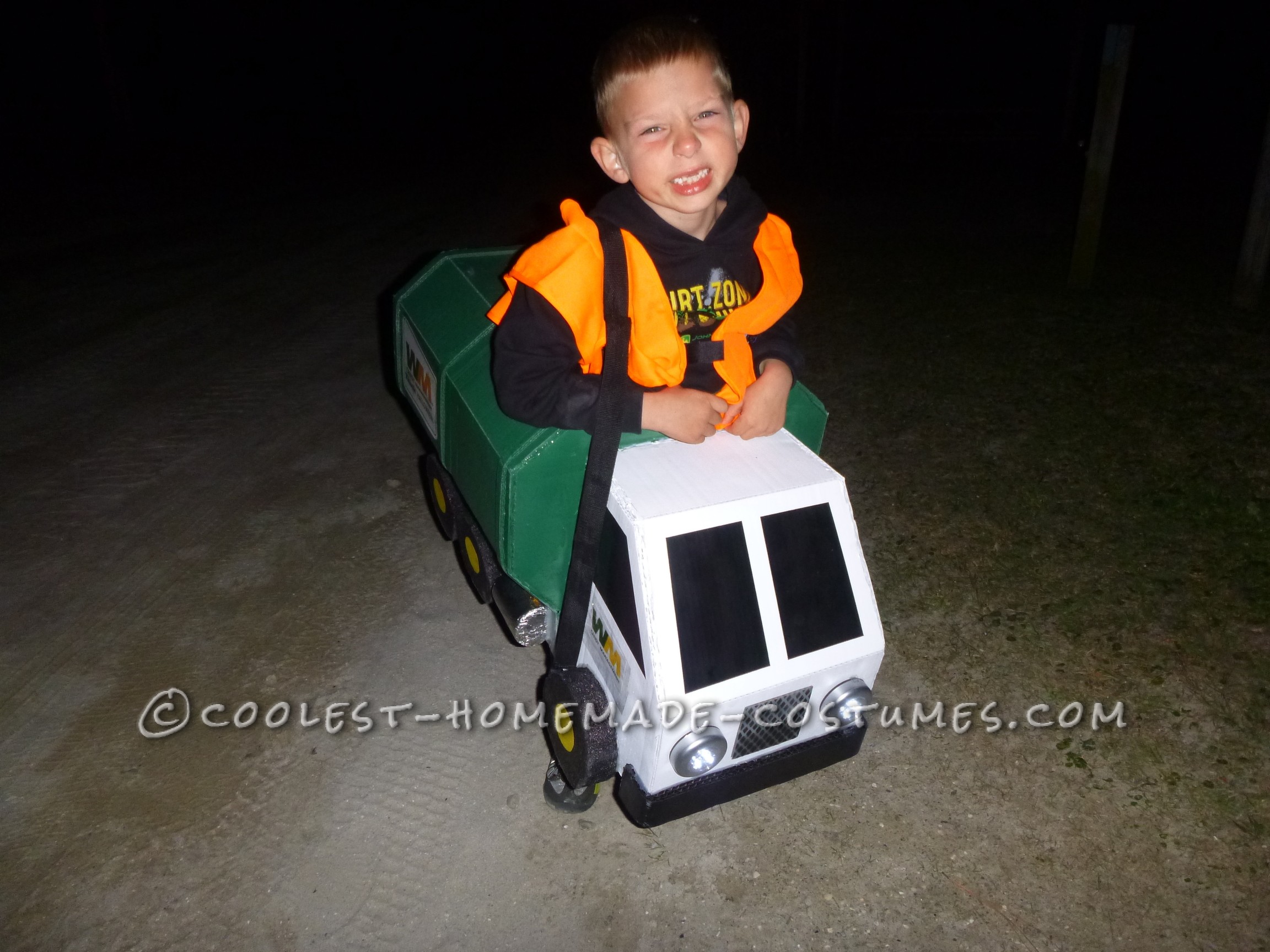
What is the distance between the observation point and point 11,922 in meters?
2.21

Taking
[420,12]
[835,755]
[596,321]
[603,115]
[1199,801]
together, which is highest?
[420,12]

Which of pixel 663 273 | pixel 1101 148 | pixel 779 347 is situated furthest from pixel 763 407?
pixel 1101 148

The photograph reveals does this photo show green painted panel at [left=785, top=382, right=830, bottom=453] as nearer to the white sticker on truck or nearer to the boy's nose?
the boy's nose

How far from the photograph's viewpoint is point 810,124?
1460 centimetres

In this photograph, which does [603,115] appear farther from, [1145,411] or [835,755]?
[1145,411]

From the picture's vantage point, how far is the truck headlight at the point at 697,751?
201cm

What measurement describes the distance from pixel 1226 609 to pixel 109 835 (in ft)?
13.0

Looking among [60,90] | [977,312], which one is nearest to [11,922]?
[977,312]

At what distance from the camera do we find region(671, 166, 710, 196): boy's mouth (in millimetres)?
2055

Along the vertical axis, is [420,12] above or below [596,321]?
above

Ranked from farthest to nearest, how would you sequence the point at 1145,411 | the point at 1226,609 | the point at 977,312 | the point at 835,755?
the point at 977,312 < the point at 1145,411 < the point at 1226,609 < the point at 835,755

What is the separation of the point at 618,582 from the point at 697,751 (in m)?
0.45

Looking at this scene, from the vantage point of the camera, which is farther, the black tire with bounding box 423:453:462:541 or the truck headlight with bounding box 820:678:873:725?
the black tire with bounding box 423:453:462:541

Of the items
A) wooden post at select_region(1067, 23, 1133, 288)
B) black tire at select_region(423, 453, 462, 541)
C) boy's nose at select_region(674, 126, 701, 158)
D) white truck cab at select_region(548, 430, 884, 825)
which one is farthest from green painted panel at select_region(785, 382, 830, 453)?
wooden post at select_region(1067, 23, 1133, 288)
